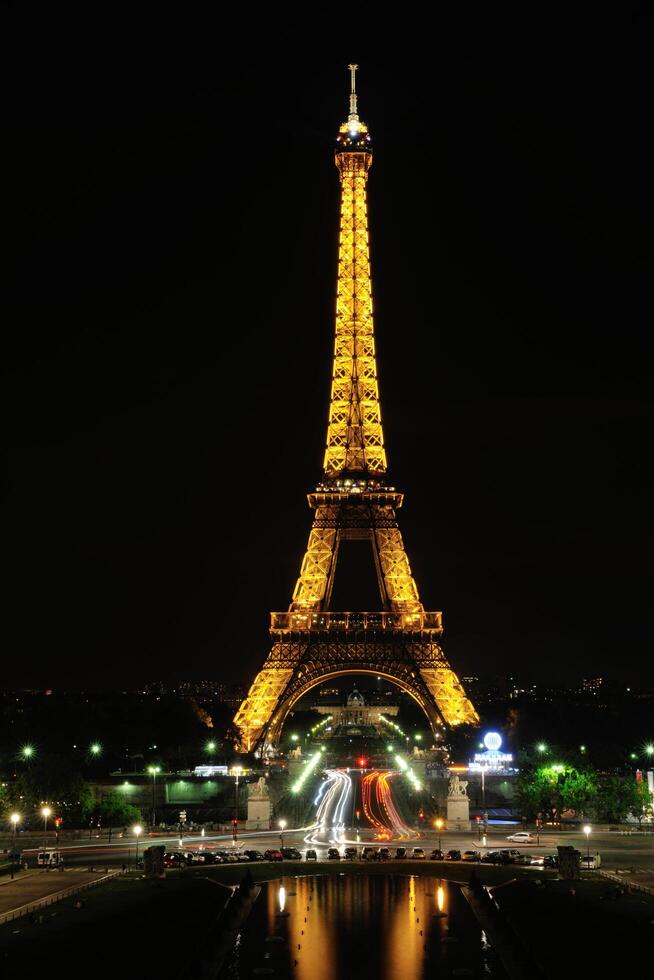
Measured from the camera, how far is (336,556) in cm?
11544

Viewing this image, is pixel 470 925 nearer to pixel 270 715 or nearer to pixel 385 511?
pixel 270 715

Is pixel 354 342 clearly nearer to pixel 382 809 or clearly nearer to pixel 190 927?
pixel 382 809

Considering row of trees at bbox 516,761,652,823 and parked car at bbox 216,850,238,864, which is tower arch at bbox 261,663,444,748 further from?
parked car at bbox 216,850,238,864

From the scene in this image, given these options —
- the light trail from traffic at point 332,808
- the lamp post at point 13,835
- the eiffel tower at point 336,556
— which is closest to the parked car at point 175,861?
the lamp post at point 13,835

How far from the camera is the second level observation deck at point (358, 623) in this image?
112m

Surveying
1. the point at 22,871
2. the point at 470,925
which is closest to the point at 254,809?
the point at 22,871

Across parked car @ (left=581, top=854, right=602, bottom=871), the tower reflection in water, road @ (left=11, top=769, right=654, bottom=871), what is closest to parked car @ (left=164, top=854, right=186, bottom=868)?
road @ (left=11, top=769, right=654, bottom=871)

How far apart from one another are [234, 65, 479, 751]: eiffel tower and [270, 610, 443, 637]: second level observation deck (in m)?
0.08

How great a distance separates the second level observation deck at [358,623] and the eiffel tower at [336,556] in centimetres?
8

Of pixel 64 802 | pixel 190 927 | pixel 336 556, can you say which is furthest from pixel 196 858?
pixel 336 556

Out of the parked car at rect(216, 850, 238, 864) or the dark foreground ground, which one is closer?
the dark foreground ground

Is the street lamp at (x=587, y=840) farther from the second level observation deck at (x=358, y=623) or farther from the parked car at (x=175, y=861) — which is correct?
the second level observation deck at (x=358, y=623)

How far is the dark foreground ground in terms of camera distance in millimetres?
42062

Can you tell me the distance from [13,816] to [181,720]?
70777 mm
